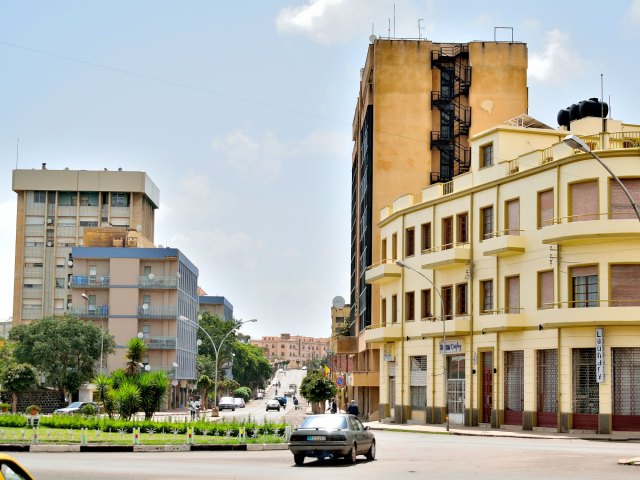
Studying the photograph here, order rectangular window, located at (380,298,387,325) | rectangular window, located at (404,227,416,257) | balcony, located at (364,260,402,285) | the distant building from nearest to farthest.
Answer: rectangular window, located at (404,227,416,257)
balcony, located at (364,260,402,285)
rectangular window, located at (380,298,387,325)
the distant building

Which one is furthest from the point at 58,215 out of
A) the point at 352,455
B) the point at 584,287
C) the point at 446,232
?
the point at 352,455

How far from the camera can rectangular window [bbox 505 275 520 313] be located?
51750 mm

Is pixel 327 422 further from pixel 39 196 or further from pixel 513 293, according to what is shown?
pixel 39 196

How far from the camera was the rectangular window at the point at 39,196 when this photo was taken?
14188 centimetres

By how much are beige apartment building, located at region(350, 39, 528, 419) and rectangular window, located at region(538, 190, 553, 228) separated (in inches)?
1096

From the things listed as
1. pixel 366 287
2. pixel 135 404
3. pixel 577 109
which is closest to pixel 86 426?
pixel 135 404

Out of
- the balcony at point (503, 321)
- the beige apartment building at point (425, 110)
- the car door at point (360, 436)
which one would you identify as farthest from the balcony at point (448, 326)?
the car door at point (360, 436)

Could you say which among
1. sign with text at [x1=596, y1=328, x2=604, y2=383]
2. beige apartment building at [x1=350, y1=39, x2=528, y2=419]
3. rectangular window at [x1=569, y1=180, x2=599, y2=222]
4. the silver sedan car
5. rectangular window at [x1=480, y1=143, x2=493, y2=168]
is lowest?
the silver sedan car

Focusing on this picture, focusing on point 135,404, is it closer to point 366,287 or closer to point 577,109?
point 577,109

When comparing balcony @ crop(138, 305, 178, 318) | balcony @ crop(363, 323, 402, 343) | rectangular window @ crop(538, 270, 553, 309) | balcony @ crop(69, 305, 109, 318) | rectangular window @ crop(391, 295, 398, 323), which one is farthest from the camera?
balcony @ crop(138, 305, 178, 318)

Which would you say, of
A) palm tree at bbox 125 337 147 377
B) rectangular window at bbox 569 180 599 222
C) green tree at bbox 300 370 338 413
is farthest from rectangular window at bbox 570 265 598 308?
green tree at bbox 300 370 338 413

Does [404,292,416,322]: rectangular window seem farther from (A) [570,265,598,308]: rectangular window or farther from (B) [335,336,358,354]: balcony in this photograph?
(B) [335,336,358,354]: balcony

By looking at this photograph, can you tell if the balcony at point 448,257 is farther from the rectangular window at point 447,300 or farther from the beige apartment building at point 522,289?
the rectangular window at point 447,300

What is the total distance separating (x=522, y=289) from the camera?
50969mm
